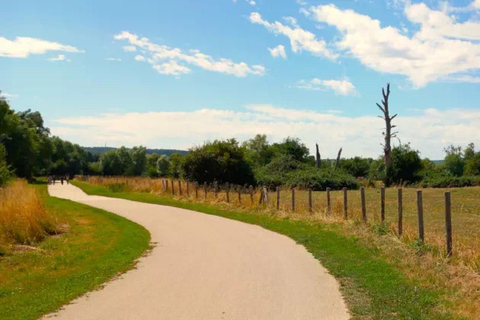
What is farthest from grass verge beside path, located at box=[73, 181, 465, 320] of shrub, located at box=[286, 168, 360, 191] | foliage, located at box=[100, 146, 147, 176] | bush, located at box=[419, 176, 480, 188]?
foliage, located at box=[100, 146, 147, 176]

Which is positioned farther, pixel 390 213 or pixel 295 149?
pixel 295 149

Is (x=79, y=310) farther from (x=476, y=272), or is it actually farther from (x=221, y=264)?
(x=476, y=272)

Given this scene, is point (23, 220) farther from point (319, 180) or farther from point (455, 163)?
point (455, 163)

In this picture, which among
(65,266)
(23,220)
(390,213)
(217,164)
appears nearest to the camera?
(65,266)

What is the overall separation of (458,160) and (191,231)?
11325cm

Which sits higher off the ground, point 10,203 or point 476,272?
point 10,203

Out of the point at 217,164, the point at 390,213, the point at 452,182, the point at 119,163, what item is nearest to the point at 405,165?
the point at 452,182

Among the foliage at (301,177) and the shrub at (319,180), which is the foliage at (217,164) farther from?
the shrub at (319,180)

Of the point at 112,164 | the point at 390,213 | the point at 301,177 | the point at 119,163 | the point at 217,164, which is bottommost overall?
the point at 390,213

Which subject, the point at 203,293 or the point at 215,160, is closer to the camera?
the point at 203,293

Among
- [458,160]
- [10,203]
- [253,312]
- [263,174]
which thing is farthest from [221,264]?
[458,160]

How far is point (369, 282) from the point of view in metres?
9.28

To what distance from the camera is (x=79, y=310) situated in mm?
7617

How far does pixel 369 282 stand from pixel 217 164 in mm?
32747
